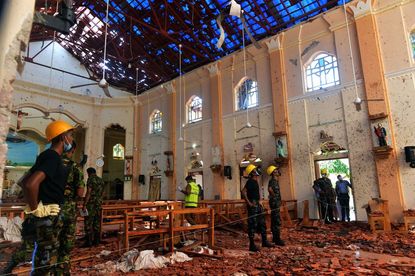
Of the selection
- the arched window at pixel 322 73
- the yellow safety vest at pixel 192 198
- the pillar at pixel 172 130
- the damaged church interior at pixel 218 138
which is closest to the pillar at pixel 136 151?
the damaged church interior at pixel 218 138

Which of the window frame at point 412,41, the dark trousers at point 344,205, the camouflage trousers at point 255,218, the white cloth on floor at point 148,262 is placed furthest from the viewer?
the dark trousers at point 344,205

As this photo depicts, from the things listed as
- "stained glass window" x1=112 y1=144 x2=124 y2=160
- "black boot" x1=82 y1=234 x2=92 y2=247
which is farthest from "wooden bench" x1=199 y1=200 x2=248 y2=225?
"stained glass window" x1=112 y1=144 x2=124 y2=160

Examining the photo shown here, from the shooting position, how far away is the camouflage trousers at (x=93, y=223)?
6.29 metres

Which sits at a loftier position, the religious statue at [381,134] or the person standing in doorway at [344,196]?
the religious statue at [381,134]

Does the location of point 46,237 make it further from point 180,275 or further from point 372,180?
point 372,180

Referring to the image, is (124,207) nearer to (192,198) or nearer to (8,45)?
(192,198)

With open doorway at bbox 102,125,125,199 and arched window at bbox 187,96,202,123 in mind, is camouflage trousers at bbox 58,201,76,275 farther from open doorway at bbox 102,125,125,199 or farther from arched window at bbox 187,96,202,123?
open doorway at bbox 102,125,125,199

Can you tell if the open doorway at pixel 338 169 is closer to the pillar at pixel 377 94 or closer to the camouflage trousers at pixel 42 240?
the pillar at pixel 377 94

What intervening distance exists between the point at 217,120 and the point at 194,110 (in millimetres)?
2268

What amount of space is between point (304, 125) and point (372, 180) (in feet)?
10.4

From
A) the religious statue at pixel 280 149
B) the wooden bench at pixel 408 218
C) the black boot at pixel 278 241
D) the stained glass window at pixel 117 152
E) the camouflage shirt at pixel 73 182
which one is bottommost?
the black boot at pixel 278 241

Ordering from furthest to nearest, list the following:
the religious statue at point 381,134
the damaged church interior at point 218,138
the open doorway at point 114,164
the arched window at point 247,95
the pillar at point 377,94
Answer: the open doorway at point 114,164 → the arched window at point 247,95 → the religious statue at point 381,134 → the pillar at point 377,94 → the damaged church interior at point 218,138

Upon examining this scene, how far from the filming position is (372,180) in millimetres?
9641

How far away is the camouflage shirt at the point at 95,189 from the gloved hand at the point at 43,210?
396 cm
